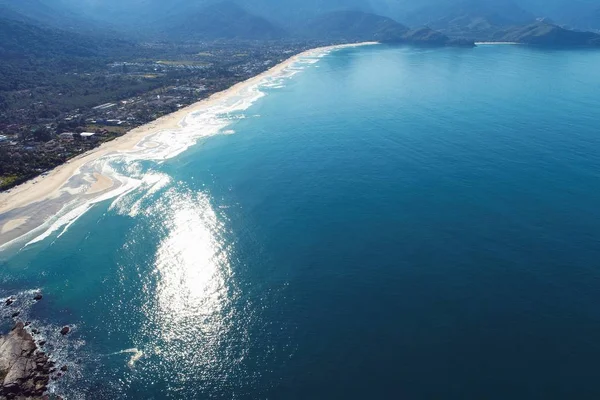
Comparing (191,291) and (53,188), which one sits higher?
(53,188)

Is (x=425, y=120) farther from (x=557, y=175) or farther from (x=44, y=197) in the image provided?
(x=44, y=197)

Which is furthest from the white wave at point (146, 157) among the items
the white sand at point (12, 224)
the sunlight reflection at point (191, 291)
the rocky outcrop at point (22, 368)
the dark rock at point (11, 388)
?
the dark rock at point (11, 388)

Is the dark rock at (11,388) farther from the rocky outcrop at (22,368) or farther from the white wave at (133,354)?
the white wave at (133,354)

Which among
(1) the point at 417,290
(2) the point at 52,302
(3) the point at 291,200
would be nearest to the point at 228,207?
(3) the point at 291,200

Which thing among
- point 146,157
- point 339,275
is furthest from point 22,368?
point 146,157

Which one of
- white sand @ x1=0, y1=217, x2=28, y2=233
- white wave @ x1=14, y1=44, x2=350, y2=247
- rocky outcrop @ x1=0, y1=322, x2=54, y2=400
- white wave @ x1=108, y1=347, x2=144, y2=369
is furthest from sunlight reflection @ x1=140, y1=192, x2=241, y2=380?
white sand @ x1=0, y1=217, x2=28, y2=233

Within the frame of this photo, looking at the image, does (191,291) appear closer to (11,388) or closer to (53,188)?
(11,388)
